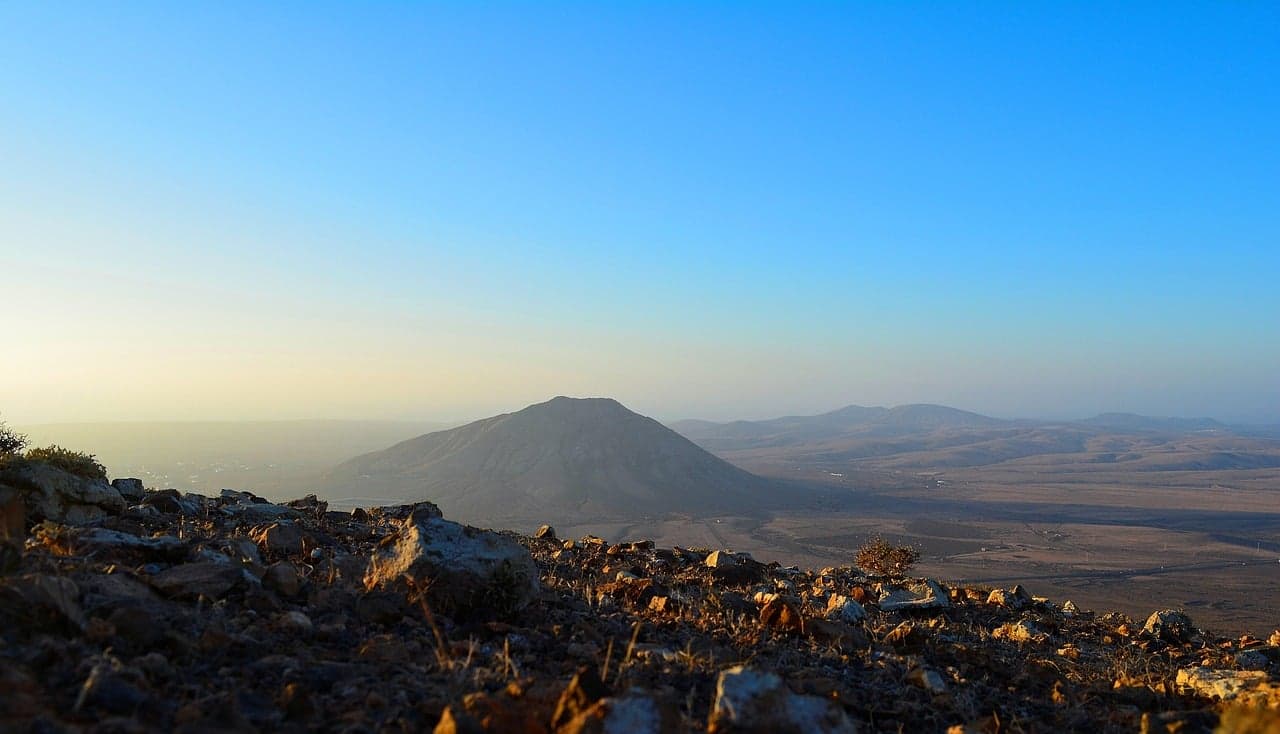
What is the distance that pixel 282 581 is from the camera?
479 cm

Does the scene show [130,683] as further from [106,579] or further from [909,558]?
[909,558]

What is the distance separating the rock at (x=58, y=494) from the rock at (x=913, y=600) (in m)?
8.97

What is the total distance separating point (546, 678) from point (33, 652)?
2.28 meters

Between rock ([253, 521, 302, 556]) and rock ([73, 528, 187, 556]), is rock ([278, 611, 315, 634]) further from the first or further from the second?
rock ([253, 521, 302, 556])

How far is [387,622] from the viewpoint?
441 cm

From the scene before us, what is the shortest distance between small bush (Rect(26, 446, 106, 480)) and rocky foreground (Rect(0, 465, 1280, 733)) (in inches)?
20.6

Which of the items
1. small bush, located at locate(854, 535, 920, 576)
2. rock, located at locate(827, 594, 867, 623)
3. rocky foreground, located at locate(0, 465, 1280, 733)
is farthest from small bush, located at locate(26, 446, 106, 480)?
small bush, located at locate(854, 535, 920, 576)

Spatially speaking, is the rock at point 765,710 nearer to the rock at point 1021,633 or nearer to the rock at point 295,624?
the rock at point 295,624

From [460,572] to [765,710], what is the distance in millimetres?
2679

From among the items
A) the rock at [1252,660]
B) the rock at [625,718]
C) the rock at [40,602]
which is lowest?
the rock at [1252,660]

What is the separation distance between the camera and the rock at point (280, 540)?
6.70 metres

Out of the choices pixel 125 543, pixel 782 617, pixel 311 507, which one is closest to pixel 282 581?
pixel 125 543

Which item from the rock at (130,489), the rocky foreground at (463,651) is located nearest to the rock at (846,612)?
the rocky foreground at (463,651)

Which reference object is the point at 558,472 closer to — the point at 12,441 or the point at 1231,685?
the point at 12,441
